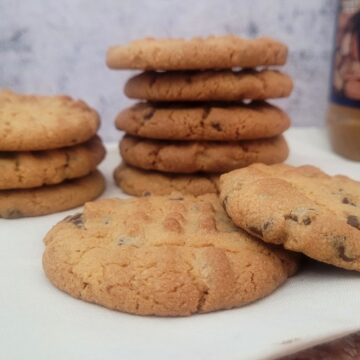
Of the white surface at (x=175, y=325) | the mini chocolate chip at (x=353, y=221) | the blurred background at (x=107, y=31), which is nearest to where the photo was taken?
the white surface at (x=175, y=325)

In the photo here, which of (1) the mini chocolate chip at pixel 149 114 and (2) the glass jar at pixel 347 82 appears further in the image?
(2) the glass jar at pixel 347 82

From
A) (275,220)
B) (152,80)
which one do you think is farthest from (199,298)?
(152,80)

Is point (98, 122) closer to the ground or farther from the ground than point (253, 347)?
farther from the ground

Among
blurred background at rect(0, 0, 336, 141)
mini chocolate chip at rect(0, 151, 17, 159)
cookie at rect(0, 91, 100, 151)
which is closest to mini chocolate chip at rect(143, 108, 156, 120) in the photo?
cookie at rect(0, 91, 100, 151)

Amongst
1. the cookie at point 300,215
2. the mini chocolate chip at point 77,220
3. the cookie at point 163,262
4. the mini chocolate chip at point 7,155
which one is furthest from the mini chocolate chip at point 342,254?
the mini chocolate chip at point 7,155

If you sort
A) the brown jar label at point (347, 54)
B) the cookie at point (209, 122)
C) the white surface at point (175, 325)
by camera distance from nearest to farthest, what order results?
the white surface at point (175, 325), the cookie at point (209, 122), the brown jar label at point (347, 54)

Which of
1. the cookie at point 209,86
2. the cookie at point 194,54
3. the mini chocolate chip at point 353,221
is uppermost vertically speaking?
the cookie at point 194,54

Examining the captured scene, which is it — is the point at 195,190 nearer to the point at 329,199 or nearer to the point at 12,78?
the point at 329,199

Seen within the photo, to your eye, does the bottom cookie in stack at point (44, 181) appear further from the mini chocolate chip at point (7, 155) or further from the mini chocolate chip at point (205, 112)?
the mini chocolate chip at point (205, 112)
